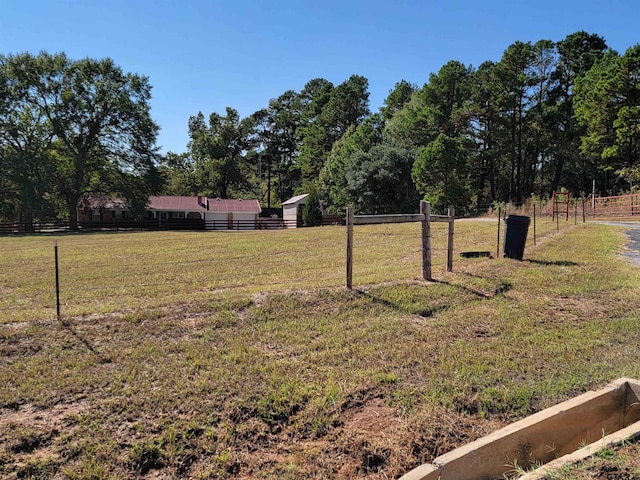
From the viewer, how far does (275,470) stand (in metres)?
2.67

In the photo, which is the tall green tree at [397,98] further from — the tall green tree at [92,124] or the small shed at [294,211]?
the tall green tree at [92,124]

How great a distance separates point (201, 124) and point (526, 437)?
249ft

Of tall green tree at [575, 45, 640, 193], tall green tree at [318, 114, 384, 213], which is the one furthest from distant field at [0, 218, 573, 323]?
tall green tree at [318, 114, 384, 213]

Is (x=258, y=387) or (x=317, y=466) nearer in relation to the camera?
(x=317, y=466)

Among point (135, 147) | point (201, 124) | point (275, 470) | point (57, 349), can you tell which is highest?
point (201, 124)

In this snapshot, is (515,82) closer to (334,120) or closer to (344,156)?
(344,156)

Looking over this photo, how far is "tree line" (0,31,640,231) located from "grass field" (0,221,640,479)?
31.9 m

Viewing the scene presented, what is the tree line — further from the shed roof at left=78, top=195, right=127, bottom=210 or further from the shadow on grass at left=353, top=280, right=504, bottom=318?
the shadow on grass at left=353, top=280, right=504, bottom=318

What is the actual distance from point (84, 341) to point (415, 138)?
43.4m

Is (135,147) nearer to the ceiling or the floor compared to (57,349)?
nearer to the ceiling

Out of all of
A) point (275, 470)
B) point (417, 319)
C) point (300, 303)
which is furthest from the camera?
point (300, 303)

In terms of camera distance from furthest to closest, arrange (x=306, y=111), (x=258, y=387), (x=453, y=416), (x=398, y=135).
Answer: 1. (x=306, y=111)
2. (x=398, y=135)
3. (x=258, y=387)
4. (x=453, y=416)

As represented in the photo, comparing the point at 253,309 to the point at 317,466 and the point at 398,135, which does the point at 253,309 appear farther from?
the point at 398,135

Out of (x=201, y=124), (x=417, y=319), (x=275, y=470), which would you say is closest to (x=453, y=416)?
(x=275, y=470)
